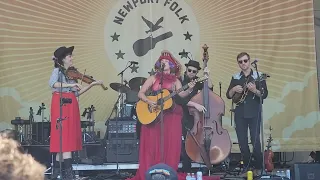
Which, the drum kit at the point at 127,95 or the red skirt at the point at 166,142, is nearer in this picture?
the red skirt at the point at 166,142

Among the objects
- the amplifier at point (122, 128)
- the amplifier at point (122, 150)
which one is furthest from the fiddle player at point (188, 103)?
the amplifier at point (122, 128)

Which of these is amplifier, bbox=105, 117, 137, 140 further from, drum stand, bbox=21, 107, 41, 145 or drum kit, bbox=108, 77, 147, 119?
drum stand, bbox=21, 107, 41, 145

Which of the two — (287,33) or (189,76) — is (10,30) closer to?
(189,76)

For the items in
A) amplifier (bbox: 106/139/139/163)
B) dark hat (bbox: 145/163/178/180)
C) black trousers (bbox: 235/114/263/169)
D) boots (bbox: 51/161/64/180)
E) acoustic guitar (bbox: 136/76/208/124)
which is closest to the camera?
dark hat (bbox: 145/163/178/180)

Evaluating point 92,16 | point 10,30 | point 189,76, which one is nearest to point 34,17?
point 10,30

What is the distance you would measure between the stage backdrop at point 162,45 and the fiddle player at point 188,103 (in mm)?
531

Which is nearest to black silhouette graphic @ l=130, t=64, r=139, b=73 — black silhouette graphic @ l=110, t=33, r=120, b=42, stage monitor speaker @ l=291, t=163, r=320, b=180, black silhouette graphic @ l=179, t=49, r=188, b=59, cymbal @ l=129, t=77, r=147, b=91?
cymbal @ l=129, t=77, r=147, b=91

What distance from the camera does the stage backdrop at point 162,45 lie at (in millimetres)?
7090

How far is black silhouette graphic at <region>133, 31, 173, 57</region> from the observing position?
23.7 feet

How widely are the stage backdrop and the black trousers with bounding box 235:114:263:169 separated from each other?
1.47 feet

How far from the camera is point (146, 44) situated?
23.7ft

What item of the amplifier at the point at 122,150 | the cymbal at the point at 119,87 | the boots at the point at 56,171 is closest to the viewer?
the boots at the point at 56,171

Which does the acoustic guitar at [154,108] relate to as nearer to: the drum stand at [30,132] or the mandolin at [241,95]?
the mandolin at [241,95]

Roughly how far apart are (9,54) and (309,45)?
439 centimetres
